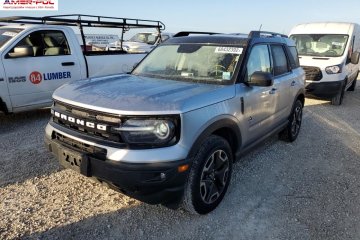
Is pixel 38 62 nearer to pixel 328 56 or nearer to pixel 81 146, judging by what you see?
pixel 81 146

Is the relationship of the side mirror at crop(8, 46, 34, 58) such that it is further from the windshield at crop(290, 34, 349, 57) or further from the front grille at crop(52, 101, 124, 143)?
the windshield at crop(290, 34, 349, 57)

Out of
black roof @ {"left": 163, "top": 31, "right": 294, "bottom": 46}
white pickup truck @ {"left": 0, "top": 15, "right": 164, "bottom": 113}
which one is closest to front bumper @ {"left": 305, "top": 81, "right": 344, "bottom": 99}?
black roof @ {"left": 163, "top": 31, "right": 294, "bottom": 46}

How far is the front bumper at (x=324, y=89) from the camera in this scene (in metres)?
8.68

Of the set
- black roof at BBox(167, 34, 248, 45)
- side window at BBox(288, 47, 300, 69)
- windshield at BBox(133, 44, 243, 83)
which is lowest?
side window at BBox(288, 47, 300, 69)

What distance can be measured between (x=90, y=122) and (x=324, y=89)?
24.4ft

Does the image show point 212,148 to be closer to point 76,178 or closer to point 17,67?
point 76,178

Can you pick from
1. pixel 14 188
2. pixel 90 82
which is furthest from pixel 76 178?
pixel 90 82

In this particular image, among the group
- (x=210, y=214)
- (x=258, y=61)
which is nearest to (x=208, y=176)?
(x=210, y=214)

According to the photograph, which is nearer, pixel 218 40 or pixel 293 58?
pixel 218 40

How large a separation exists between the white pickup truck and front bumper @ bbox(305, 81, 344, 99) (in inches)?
212

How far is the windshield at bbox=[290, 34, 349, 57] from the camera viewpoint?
911 cm

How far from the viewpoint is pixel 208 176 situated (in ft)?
10.8

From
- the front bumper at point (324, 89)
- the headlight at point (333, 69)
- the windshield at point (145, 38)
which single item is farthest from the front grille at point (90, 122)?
the windshield at point (145, 38)

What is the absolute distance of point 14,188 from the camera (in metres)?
3.69
